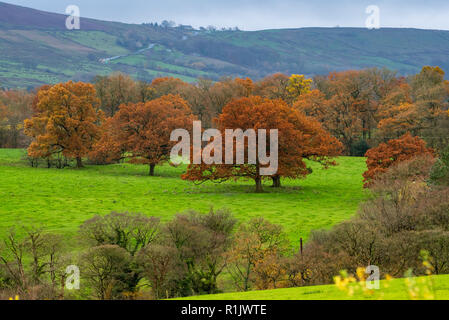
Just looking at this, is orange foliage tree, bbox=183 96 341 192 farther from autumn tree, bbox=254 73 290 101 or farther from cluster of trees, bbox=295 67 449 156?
autumn tree, bbox=254 73 290 101

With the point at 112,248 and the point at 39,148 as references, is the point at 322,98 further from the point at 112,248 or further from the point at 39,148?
the point at 112,248

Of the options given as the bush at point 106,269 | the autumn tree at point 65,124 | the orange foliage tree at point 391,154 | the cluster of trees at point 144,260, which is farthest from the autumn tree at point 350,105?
the bush at point 106,269

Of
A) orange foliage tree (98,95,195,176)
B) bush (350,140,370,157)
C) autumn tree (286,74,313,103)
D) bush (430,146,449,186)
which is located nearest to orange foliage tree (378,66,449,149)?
bush (350,140,370,157)

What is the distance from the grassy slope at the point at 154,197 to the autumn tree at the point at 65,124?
10.7ft

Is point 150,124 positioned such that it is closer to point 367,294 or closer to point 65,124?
point 65,124

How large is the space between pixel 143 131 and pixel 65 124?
14025 millimetres

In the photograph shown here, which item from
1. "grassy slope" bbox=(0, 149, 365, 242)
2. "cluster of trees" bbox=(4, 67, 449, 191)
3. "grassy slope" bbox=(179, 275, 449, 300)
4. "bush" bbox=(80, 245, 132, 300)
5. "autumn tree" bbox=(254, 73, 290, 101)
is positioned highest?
"autumn tree" bbox=(254, 73, 290, 101)

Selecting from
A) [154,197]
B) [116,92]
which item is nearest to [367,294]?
[154,197]

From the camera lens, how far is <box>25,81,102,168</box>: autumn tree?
7531 cm

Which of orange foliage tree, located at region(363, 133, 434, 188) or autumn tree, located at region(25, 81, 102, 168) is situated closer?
orange foliage tree, located at region(363, 133, 434, 188)

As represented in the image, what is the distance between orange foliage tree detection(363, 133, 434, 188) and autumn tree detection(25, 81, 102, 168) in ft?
136

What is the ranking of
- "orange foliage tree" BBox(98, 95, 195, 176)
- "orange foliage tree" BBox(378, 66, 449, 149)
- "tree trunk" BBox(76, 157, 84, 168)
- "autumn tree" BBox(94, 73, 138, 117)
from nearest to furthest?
"orange foliage tree" BBox(98, 95, 195, 176)
"tree trunk" BBox(76, 157, 84, 168)
"orange foliage tree" BBox(378, 66, 449, 149)
"autumn tree" BBox(94, 73, 138, 117)

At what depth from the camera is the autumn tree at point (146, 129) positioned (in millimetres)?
69375

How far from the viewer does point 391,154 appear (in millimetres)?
52469
